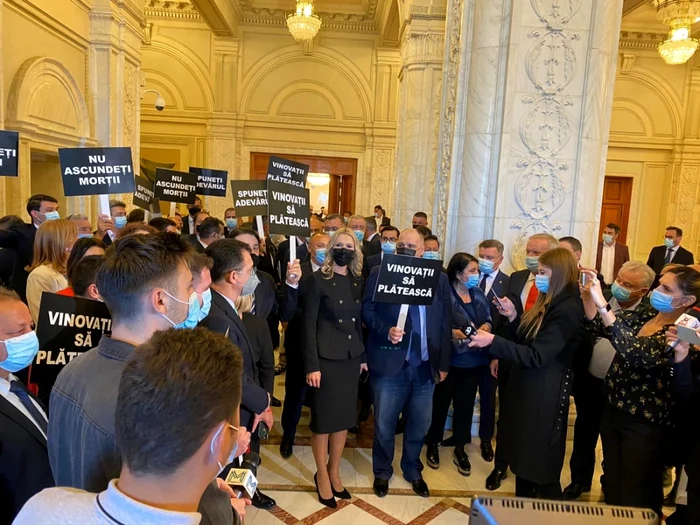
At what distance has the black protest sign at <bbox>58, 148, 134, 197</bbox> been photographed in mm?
4547

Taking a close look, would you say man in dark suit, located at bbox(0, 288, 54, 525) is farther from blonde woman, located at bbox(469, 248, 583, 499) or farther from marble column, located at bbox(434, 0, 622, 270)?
marble column, located at bbox(434, 0, 622, 270)

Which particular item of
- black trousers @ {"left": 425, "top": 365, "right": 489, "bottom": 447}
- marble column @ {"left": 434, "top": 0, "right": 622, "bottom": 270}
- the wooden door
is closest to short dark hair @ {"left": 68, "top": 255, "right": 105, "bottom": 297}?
black trousers @ {"left": 425, "top": 365, "right": 489, "bottom": 447}

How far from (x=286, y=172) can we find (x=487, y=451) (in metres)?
2.84

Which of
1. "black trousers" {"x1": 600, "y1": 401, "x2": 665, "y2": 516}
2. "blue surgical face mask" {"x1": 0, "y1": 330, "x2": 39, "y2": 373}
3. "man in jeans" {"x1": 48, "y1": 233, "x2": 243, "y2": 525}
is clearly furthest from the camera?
"black trousers" {"x1": 600, "y1": 401, "x2": 665, "y2": 516}

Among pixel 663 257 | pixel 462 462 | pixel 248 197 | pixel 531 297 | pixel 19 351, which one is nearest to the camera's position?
pixel 19 351

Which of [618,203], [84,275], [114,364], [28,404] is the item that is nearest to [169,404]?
[114,364]

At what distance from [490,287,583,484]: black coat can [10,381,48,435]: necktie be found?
2.34 metres

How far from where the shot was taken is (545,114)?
427cm

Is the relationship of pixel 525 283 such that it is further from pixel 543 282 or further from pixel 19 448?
pixel 19 448

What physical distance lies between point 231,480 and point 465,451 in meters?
3.18

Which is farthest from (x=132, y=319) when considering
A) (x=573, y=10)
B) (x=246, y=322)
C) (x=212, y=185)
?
(x=212, y=185)

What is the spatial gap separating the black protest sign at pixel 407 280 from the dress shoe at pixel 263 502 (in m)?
1.52

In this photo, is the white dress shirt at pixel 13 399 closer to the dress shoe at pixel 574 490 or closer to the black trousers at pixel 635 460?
the black trousers at pixel 635 460

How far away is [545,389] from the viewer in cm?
294
